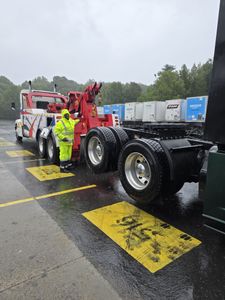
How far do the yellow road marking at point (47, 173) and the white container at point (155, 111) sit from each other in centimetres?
1974

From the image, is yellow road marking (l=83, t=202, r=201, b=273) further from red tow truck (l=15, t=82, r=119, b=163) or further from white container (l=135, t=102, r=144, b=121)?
white container (l=135, t=102, r=144, b=121)

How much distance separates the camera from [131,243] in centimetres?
317

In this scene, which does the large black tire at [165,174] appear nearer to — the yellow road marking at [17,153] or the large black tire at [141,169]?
the large black tire at [141,169]

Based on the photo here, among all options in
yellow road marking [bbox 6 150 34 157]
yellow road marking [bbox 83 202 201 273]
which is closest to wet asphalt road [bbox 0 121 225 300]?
yellow road marking [bbox 83 202 201 273]

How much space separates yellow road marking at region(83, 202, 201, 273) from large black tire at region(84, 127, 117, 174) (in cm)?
125

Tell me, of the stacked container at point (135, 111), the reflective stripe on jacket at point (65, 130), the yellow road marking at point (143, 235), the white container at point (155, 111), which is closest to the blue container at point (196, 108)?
the white container at point (155, 111)

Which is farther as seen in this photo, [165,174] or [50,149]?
[50,149]

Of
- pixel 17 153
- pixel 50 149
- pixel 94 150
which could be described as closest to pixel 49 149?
pixel 50 149

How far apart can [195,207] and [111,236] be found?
1876mm

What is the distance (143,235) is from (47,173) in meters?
3.98

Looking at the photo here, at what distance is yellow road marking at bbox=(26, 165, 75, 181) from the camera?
6.24m

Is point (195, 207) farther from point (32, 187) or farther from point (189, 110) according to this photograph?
point (189, 110)

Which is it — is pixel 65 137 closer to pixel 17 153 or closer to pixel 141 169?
pixel 141 169

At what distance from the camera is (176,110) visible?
24.2 metres
